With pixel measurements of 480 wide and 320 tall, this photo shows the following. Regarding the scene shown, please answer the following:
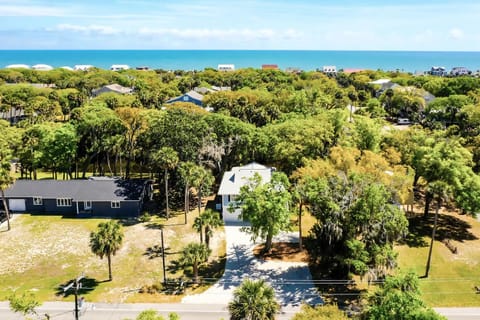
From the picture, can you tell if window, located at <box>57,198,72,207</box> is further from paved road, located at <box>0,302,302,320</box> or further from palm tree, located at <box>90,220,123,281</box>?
paved road, located at <box>0,302,302,320</box>

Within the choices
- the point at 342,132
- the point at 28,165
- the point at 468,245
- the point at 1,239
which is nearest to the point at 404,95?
the point at 342,132

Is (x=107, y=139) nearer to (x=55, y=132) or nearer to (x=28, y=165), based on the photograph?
(x=55, y=132)

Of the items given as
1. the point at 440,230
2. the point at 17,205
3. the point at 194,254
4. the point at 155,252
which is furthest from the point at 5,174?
the point at 440,230

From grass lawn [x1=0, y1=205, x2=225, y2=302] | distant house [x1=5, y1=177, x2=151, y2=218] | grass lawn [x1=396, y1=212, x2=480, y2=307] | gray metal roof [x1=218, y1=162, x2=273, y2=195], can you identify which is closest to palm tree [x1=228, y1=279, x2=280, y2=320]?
grass lawn [x1=0, y1=205, x2=225, y2=302]

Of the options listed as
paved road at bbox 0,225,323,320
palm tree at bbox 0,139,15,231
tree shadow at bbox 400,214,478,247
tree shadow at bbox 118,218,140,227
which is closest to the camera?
paved road at bbox 0,225,323,320

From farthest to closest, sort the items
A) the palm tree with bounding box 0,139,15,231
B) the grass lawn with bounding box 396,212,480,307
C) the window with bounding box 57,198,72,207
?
the window with bounding box 57,198,72,207
the palm tree with bounding box 0,139,15,231
the grass lawn with bounding box 396,212,480,307

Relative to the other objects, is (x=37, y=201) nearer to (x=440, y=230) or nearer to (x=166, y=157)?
(x=166, y=157)

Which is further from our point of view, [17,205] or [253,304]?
[17,205]

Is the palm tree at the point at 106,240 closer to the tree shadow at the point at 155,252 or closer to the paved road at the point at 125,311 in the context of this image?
the paved road at the point at 125,311
